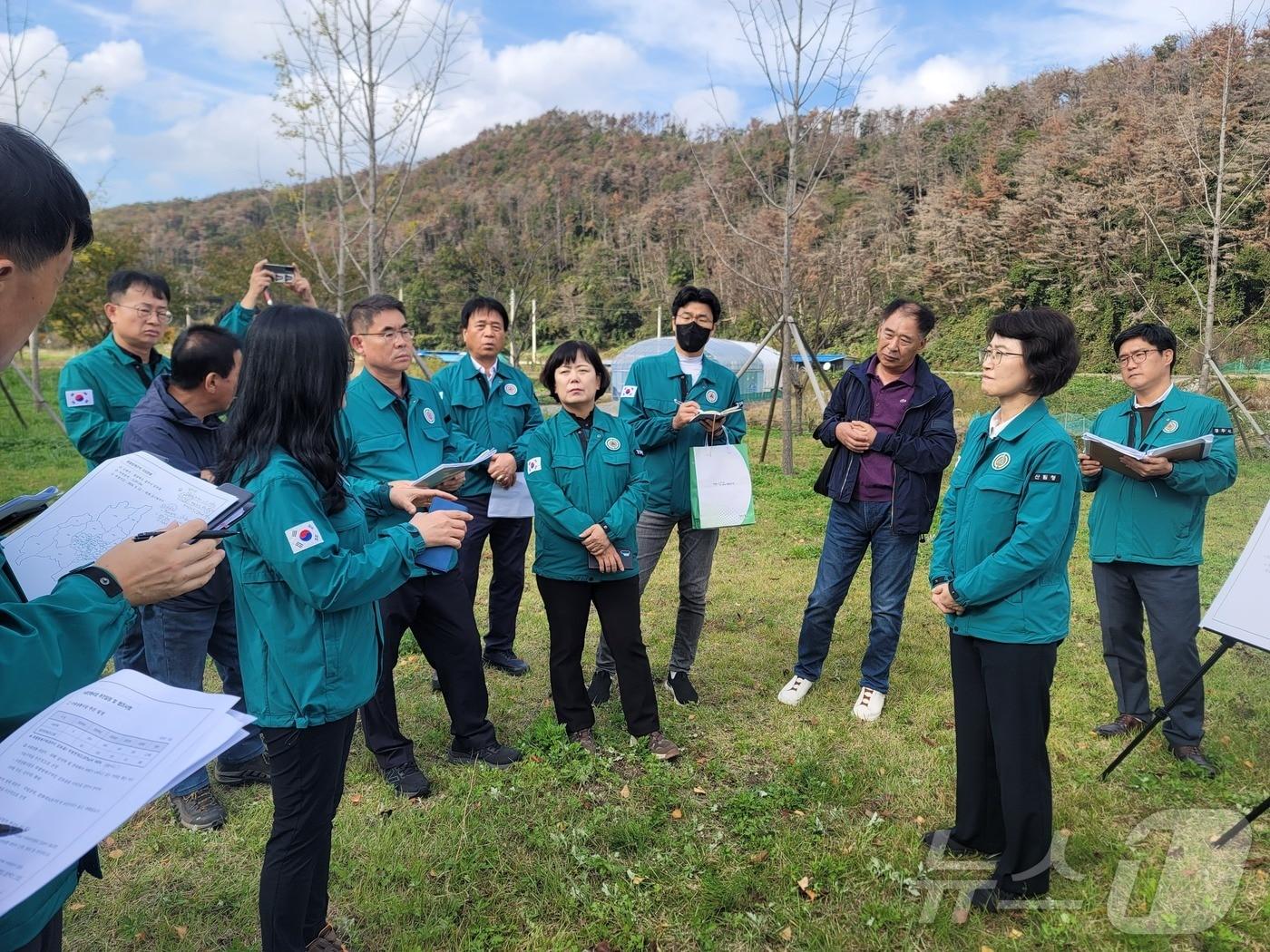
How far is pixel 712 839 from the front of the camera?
2.86 meters

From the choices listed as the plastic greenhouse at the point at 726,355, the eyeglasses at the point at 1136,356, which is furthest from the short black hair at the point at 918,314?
the plastic greenhouse at the point at 726,355

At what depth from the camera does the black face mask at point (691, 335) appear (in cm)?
397

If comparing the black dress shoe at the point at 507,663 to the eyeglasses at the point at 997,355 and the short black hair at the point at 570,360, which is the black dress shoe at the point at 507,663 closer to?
the short black hair at the point at 570,360

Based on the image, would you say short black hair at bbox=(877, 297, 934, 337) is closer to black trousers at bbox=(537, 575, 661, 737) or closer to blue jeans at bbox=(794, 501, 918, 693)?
blue jeans at bbox=(794, 501, 918, 693)

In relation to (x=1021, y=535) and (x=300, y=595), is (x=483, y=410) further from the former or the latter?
(x=1021, y=535)

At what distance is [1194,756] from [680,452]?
105 inches

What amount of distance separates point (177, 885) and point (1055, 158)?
3502cm

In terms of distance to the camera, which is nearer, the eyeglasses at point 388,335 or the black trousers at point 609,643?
the eyeglasses at point 388,335

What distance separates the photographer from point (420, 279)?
38.2 metres

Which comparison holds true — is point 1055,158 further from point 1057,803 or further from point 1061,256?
point 1057,803

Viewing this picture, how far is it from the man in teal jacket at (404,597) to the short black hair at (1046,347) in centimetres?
222

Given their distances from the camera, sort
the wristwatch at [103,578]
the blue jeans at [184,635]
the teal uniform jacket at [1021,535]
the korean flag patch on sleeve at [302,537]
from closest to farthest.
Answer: the wristwatch at [103,578] → the korean flag patch on sleeve at [302,537] → the teal uniform jacket at [1021,535] → the blue jeans at [184,635]

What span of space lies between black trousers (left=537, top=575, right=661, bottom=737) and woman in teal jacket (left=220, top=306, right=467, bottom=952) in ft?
4.43

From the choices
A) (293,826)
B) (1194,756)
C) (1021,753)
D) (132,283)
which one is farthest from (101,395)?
(1194,756)
